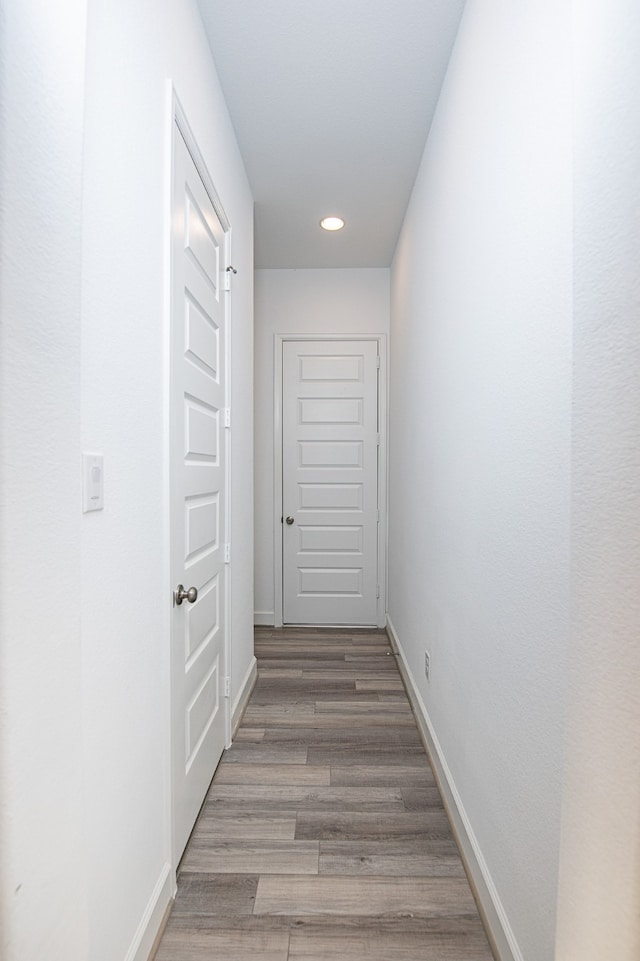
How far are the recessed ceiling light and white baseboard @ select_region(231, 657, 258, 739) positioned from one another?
2.73 meters

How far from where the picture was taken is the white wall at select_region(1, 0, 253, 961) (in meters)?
0.72

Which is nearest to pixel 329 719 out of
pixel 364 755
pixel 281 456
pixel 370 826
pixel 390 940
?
pixel 364 755

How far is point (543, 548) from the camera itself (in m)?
1.19

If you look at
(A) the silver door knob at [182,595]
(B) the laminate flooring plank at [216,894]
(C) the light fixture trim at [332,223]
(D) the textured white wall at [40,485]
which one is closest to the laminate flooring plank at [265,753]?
(B) the laminate flooring plank at [216,894]

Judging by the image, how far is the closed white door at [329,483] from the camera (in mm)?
4508

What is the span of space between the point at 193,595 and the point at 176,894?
854 millimetres

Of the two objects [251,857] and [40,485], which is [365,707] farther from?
[40,485]

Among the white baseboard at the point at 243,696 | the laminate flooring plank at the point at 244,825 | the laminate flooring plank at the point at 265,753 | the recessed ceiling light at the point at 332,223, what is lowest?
the laminate flooring plank at the point at 244,825

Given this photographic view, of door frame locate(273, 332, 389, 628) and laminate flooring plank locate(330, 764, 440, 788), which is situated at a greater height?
door frame locate(273, 332, 389, 628)

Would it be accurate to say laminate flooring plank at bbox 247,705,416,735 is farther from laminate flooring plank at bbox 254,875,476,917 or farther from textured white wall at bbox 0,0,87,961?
textured white wall at bbox 0,0,87,961

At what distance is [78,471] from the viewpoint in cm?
89

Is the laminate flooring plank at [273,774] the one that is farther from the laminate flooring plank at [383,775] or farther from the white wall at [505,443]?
the white wall at [505,443]

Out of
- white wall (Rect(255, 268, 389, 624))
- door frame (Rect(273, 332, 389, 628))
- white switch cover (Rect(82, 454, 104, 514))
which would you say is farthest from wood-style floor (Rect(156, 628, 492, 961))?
white wall (Rect(255, 268, 389, 624))

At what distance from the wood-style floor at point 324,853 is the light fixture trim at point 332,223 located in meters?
2.89
